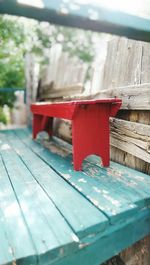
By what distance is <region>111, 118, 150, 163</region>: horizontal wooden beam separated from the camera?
77.9 inches

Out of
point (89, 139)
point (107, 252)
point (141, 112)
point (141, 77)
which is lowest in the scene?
point (107, 252)

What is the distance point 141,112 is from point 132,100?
15 centimetres

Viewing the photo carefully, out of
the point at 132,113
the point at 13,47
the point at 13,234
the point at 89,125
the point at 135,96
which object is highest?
the point at 13,47

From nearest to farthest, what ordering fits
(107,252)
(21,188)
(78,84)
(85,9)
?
1. (85,9)
2. (107,252)
3. (21,188)
4. (78,84)

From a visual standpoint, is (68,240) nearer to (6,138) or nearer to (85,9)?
(85,9)

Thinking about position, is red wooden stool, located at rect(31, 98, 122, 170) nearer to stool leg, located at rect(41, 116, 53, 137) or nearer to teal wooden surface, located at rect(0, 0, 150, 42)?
teal wooden surface, located at rect(0, 0, 150, 42)

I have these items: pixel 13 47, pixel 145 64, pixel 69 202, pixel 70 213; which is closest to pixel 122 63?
pixel 145 64

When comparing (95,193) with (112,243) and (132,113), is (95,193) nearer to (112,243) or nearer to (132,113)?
(112,243)

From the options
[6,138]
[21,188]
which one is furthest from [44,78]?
[21,188]

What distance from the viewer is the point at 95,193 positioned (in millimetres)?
1687

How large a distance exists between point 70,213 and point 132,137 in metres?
1.04

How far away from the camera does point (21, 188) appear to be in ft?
6.04

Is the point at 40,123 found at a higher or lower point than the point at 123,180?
higher

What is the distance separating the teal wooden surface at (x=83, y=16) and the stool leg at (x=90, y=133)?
94cm
